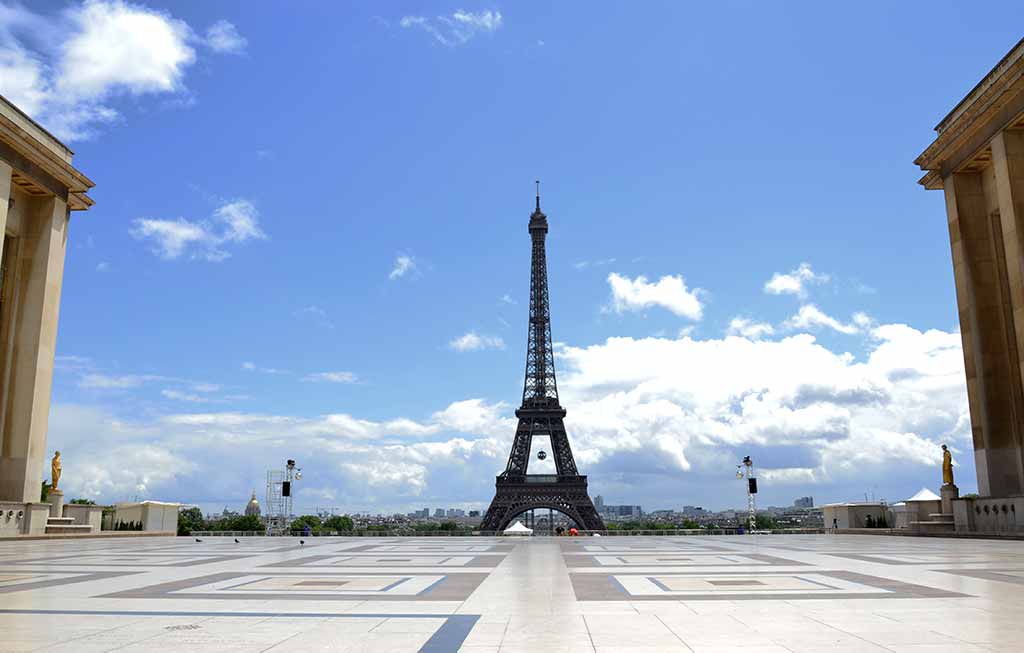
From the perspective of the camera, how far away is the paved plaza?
7258 mm

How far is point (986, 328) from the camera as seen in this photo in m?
38.2

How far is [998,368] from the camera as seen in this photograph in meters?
37.6

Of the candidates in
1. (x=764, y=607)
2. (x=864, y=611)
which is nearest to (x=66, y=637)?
(x=764, y=607)

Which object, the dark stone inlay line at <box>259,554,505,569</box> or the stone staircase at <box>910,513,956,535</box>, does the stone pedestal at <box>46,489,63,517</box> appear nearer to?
the dark stone inlay line at <box>259,554,505,569</box>

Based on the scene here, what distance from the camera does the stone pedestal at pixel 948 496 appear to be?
116ft

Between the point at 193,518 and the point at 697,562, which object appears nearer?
the point at 697,562

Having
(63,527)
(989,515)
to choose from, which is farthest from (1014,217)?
(63,527)

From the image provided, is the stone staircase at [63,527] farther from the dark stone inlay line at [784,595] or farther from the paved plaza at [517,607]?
the dark stone inlay line at [784,595]

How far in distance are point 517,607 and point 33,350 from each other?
125 ft

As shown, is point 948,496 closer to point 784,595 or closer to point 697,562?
point 697,562

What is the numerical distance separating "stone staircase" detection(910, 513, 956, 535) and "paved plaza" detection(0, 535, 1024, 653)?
20516 millimetres

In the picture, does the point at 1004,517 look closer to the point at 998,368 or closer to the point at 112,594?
the point at 998,368

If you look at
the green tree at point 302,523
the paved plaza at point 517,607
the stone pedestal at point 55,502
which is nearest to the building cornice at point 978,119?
the paved plaza at point 517,607

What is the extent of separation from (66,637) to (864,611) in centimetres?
845
